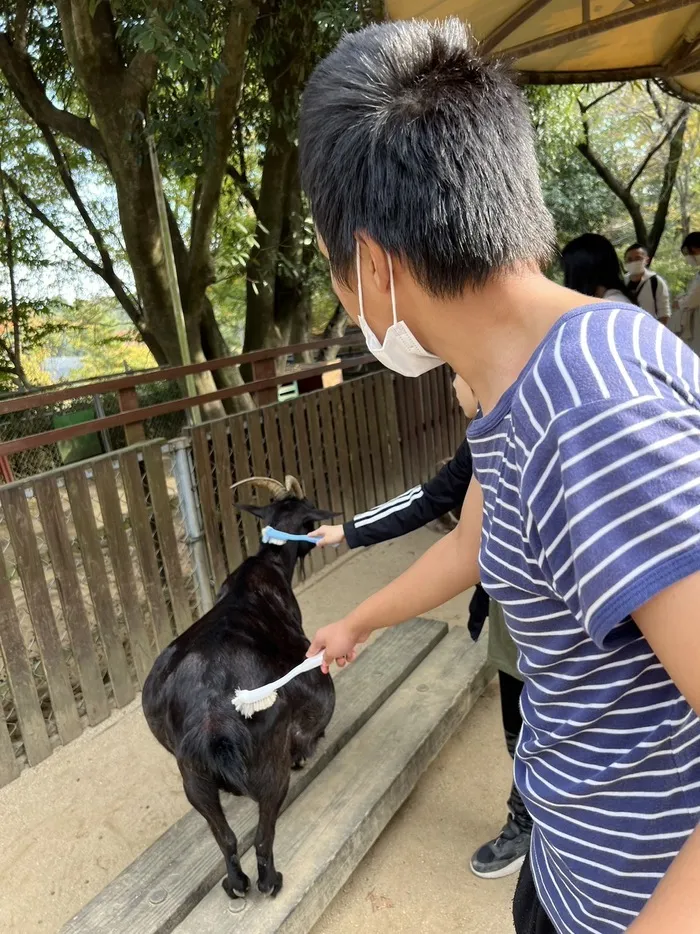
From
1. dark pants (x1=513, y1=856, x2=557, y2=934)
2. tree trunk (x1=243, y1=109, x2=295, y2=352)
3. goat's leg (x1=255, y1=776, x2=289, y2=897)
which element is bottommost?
goat's leg (x1=255, y1=776, x2=289, y2=897)

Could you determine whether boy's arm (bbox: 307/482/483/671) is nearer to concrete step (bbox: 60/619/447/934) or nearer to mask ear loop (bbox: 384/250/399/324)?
mask ear loop (bbox: 384/250/399/324)

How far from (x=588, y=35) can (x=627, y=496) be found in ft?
15.6

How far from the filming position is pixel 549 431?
0.60m

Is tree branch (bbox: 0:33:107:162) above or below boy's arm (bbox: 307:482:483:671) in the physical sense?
above

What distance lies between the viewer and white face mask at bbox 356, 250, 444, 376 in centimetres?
85

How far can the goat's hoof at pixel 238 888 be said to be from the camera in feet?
6.58

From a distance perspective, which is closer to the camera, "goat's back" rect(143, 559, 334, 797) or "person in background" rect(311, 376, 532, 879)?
"goat's back" rect(143, 559, 334, 797)

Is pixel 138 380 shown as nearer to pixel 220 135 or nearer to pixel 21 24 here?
pixel 220 135

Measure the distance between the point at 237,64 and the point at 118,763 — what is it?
15.2 feet

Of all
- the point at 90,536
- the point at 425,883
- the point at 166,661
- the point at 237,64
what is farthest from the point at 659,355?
the point at 237,64

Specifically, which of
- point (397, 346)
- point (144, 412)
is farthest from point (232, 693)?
point (144, 412)

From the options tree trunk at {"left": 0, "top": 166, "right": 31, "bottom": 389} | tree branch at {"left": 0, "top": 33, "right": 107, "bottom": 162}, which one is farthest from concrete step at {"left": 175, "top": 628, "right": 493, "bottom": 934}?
tree trunk at {"left": 0, "top": 166, "right": 31, "bottom": 389}

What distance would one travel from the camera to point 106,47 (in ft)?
15.9

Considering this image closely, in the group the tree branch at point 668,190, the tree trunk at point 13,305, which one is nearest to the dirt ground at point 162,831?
the tree trunk at point 13,305
